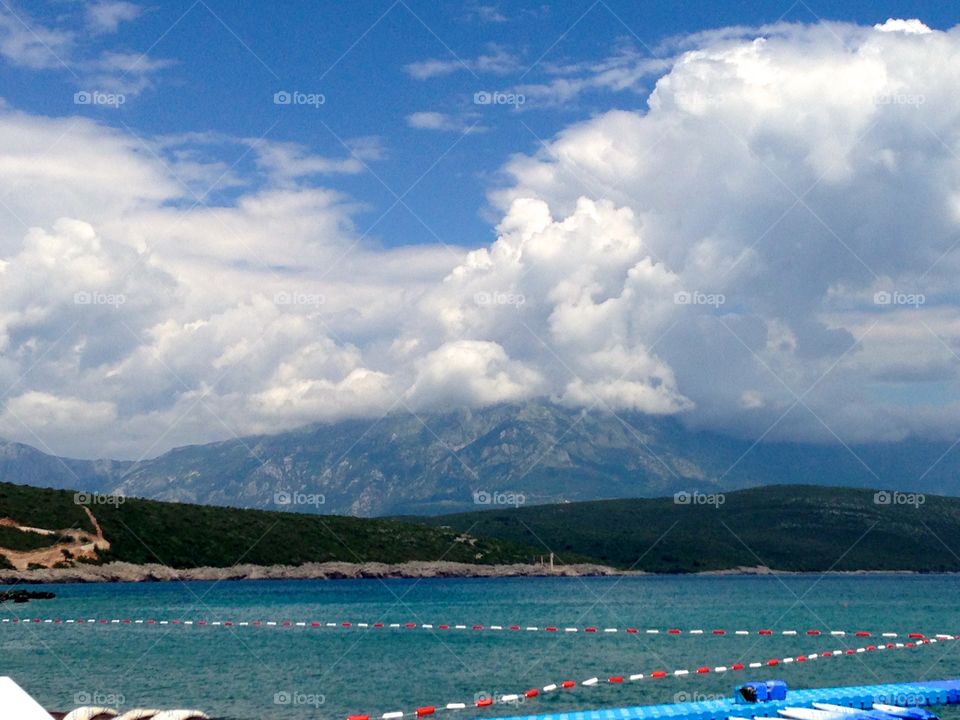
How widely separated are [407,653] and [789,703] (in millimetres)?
34976

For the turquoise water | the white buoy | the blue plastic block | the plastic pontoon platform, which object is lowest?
the turquoise water

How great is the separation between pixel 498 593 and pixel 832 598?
174 ft

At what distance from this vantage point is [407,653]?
71125 millimetres

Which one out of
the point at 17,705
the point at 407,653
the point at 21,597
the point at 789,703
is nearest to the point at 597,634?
the point at 407,653

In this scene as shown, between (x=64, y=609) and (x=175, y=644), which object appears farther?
(x=64, y=609)

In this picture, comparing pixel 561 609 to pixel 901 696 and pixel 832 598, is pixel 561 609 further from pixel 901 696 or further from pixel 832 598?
pixel 901 696

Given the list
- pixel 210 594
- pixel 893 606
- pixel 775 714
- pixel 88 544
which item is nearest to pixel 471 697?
pixel 775 714

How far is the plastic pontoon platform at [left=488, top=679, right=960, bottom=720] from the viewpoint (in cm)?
3903

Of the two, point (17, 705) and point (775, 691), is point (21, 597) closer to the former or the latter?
point (775, 691)

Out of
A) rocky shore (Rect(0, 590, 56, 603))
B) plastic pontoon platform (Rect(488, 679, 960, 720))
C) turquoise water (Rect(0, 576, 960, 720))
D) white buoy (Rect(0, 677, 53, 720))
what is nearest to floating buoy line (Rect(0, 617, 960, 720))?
turquoise water (Rect(0, 576, 960, 720))

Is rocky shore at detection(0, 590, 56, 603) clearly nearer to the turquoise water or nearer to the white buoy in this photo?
the turquoise water

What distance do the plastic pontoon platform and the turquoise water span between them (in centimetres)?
534

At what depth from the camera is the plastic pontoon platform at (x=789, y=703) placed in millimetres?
39031

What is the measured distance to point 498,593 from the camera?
170m
